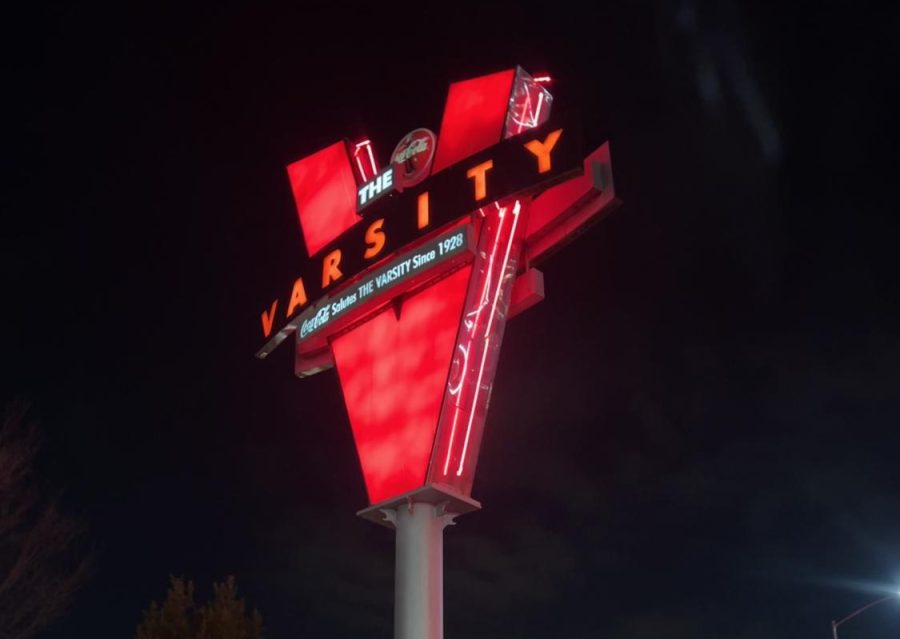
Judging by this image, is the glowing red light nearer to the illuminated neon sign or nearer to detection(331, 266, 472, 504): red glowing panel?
the illuminated neon sign

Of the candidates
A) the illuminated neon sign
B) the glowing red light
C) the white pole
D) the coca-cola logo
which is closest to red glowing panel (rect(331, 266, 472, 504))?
the illuminated neon sign

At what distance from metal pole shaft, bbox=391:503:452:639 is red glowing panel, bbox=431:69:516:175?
522cm

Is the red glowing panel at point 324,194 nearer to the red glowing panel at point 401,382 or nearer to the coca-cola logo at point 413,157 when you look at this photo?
the coca-cola logo at point 413,157

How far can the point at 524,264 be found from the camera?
47.6 feet

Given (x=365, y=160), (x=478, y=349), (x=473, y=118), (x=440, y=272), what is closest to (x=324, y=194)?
(x=365, y=160)

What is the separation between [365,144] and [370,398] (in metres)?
5.13

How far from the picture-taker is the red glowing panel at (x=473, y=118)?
15.3 meters

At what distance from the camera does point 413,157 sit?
1603 cm

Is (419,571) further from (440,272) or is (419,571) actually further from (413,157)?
(413,157)

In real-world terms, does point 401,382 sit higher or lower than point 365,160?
lower

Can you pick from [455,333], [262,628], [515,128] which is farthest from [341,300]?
[262,628]

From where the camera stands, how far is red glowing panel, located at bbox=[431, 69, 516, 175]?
1527cm

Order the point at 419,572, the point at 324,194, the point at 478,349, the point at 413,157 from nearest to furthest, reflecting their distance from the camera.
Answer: the point at 419,572, the point at 478,349, the point at 413,157, the point at 324,194

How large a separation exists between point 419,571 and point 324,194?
6.91 m
